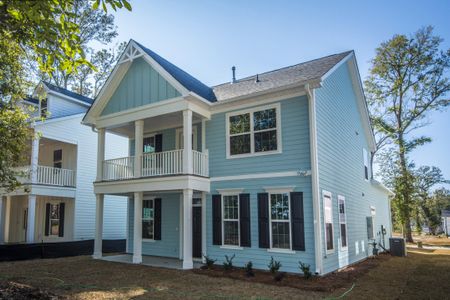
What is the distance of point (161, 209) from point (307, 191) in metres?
6.84

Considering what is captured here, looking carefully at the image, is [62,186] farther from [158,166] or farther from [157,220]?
[158,166]

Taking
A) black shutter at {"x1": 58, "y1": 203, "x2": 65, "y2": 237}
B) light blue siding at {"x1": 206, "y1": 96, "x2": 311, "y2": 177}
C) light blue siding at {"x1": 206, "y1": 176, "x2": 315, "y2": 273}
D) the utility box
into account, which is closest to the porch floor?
light blue siding at {"x1": 206, "y1": 176, "x2": 315, "y2": 273}

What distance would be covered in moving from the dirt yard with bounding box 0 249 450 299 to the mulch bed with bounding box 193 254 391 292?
117 mm

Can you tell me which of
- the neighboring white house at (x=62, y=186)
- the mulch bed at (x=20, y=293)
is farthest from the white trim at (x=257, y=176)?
the neighboring white house at (x=62, y=186)

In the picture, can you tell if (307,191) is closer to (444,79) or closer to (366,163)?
(366,163)

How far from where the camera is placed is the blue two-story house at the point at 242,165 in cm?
1101

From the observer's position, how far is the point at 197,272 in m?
10.9

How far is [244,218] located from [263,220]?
0.74 meters

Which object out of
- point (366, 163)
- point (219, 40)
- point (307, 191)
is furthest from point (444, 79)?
point (307, 191)

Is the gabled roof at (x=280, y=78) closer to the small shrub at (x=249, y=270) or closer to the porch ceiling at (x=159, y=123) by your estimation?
the porch ceiling at (x=159, y=123)

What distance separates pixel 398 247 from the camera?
17672mm

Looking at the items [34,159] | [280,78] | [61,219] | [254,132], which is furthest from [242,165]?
[61,219]

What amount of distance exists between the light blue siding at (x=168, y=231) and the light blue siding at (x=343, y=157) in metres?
6.30

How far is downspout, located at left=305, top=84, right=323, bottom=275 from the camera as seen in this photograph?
10.2 meters
